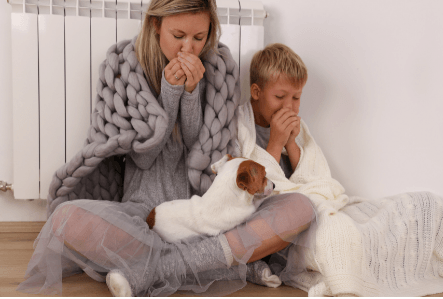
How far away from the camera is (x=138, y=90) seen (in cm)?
96

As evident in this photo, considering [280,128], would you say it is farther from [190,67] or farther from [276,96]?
[190,67]

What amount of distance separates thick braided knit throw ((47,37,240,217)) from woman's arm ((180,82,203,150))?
0.08ft

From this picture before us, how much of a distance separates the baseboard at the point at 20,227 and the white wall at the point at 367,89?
0.06 feet

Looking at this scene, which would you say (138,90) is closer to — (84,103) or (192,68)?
(192,68)

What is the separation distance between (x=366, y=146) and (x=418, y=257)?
0.43 m

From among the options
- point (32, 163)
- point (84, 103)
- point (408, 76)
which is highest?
point (408, 76)

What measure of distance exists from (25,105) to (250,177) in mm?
804

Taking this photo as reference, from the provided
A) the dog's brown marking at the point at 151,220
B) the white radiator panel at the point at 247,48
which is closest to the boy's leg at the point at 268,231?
the dog's brown marking at the point at 151,220

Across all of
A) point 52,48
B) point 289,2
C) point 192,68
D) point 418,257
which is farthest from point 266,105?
point 52,48

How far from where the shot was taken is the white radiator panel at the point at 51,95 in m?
1.14

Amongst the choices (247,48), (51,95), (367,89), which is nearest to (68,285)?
(51,95)

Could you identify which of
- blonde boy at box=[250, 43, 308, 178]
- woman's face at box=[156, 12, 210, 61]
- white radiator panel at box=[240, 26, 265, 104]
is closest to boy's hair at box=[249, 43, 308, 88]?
blonde boy at box=[250, 43, 308, 178]

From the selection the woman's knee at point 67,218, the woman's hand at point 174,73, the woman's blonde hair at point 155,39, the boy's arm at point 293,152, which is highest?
the woman's blonde hair at point 155,39

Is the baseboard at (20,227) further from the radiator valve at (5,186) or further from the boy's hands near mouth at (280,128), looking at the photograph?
the boy's hands near mouth at (280,128)
